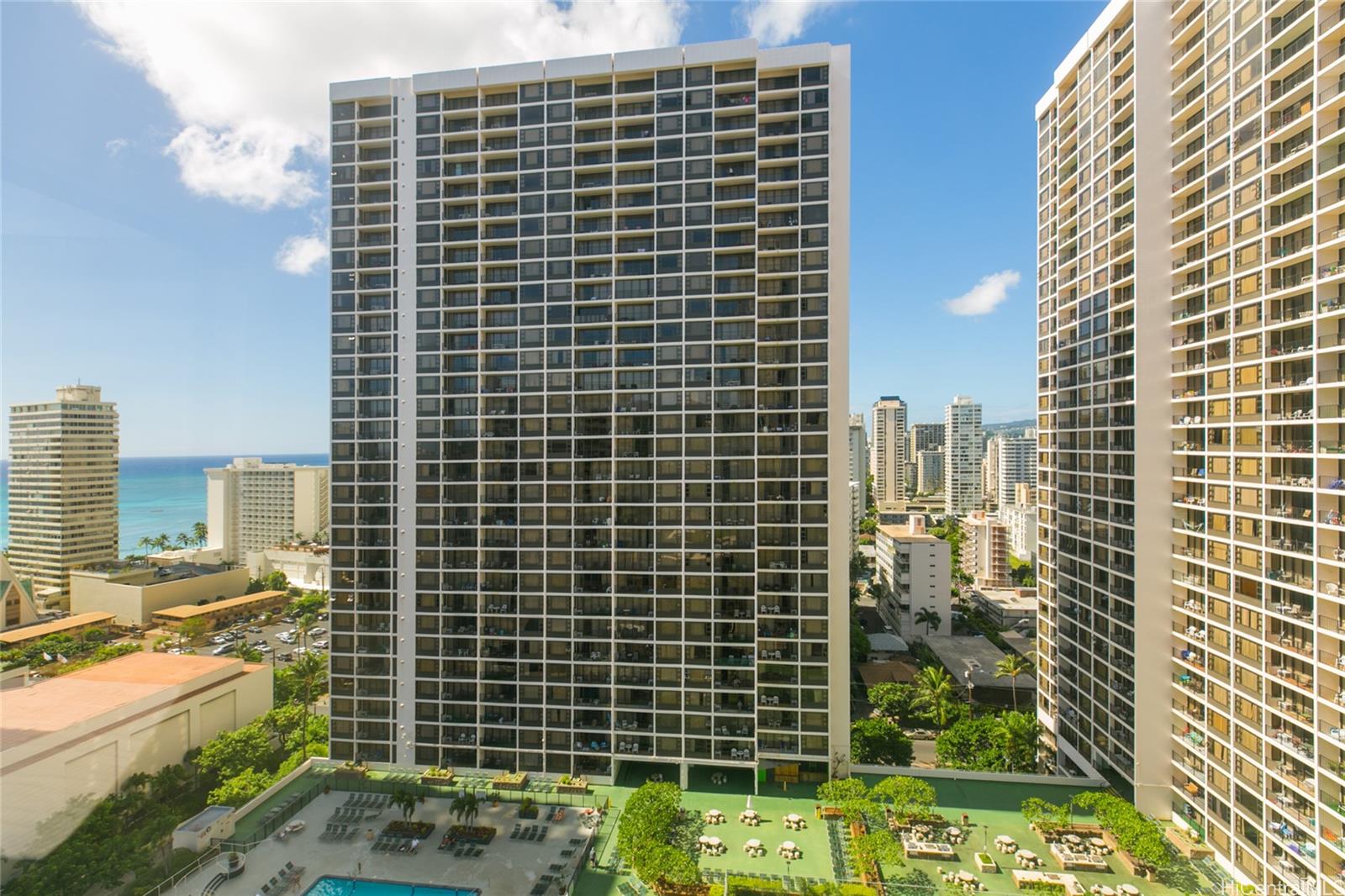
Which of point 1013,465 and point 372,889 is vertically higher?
point 1013,465

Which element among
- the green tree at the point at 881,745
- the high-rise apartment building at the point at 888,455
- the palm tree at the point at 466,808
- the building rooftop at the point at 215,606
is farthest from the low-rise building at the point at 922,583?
the high-rise apartment building at the point at 888,455

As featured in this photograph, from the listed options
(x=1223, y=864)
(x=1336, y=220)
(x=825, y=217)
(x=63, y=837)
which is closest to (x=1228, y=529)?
(x=1336, y=220)

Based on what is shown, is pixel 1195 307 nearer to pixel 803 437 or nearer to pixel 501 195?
pixel 803 437

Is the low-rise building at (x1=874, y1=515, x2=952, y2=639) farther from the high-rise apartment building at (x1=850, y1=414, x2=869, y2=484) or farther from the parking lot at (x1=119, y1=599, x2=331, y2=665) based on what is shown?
the parking lot at (x1=119, y1=599, x2=331, y2=665)

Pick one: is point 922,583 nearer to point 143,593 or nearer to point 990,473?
point 143,593

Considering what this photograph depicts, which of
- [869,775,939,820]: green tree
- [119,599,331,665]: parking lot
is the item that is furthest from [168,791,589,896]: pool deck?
[119,599,331,665]: parking lot

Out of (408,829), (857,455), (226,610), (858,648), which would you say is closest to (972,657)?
(858,648)

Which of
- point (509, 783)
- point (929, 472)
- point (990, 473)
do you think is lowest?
point (509, 783)
